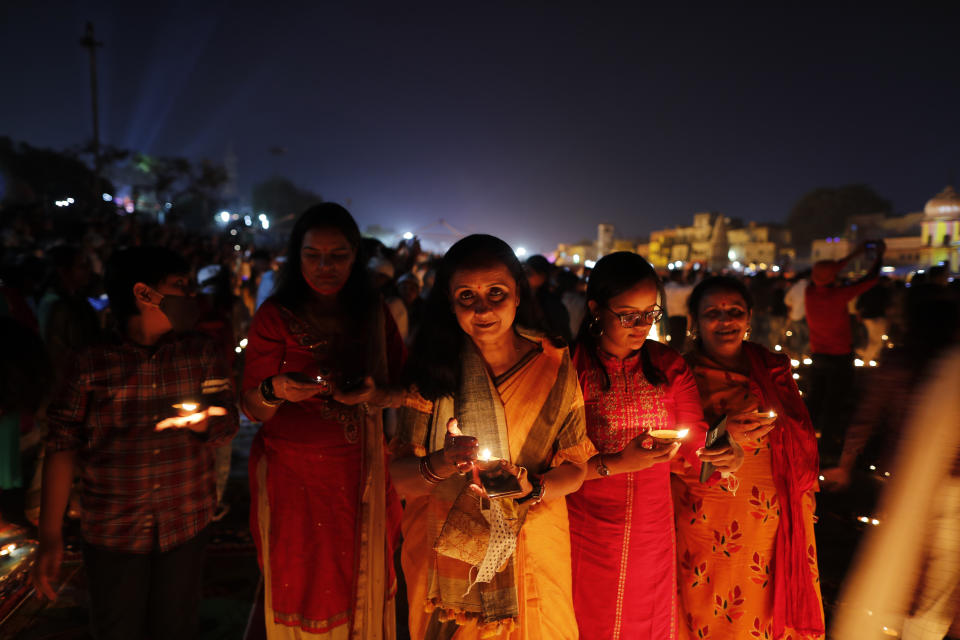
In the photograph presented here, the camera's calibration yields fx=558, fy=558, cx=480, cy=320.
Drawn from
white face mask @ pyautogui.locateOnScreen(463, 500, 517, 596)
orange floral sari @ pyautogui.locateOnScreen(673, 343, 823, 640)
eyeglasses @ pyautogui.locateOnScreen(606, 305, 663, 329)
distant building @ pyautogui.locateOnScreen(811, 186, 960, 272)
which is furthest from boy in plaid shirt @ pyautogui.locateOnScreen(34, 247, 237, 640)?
distant building @ pyautogui.locateOnScreen(811, 186, 960, 272)

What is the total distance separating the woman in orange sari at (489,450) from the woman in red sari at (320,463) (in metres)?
0.36

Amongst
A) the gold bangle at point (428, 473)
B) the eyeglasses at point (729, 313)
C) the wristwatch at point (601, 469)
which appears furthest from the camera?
the eyeglasses at point (729, 313)

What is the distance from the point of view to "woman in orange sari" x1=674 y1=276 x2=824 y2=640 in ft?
7.84

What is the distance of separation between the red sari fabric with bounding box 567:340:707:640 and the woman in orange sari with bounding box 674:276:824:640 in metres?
0.23

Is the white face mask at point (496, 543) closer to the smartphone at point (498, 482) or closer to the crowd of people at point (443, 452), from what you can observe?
the crowd of people at point (443, 452)

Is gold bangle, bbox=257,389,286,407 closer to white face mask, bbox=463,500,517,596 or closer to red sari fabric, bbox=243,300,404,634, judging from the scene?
red sari fabric, bbox=243,300,404,634

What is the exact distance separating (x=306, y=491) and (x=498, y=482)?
43.2 inches

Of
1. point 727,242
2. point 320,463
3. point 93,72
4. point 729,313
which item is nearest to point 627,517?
point 729,313

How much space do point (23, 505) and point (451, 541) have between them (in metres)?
4.31

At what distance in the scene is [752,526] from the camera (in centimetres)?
242

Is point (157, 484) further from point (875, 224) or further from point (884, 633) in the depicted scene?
point (875, 224)

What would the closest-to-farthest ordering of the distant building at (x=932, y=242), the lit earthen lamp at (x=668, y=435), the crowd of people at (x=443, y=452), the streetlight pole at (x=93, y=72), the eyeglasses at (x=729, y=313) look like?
the crowd of people at (x=443, y=452), the lit earthen lamp at (x=668, y=435), the eyeglasses at (x=729, y=313), the streetlight pole at (x=93, y=72), the distant building at (x=932, y=242)

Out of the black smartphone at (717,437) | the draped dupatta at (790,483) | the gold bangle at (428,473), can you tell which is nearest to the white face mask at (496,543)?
the gold bangle at (428,473)

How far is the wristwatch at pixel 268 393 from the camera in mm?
2117
